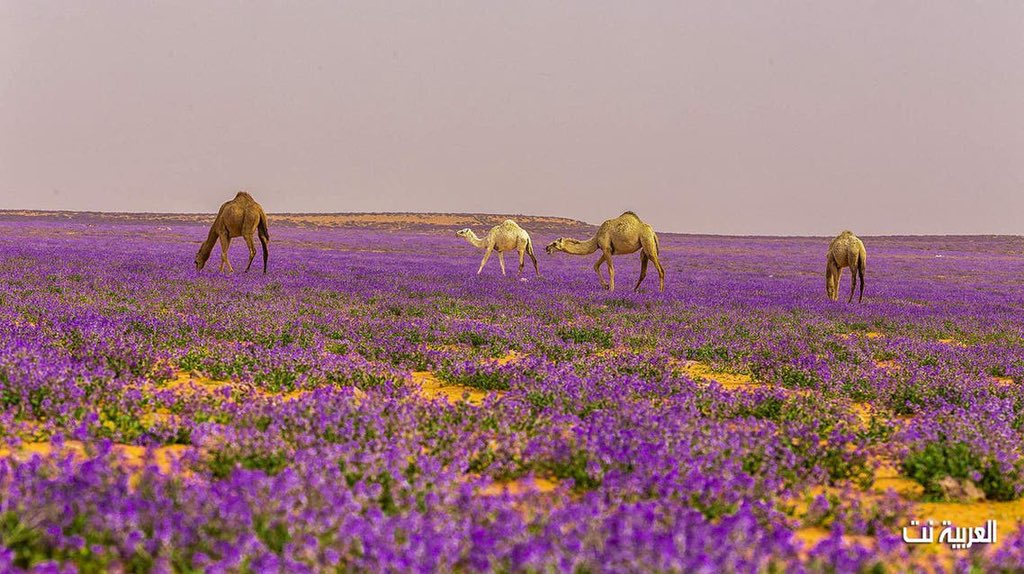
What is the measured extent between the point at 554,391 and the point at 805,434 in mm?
1945

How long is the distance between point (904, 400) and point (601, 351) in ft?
11.4

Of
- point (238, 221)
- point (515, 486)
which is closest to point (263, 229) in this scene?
point (238, 221)

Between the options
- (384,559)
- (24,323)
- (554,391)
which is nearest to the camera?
(384,559)

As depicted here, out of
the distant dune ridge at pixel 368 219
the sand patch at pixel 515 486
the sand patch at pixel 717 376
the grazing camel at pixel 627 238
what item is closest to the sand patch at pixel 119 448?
the sand patch at pixel 515 486

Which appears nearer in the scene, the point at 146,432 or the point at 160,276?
the point at 146,432

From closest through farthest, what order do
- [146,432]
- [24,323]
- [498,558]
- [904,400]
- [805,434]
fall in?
[498,558] → [146,432] → [805,434] → [904,400] → [24,323]

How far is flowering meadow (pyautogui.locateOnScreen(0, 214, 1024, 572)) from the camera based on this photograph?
2.38m

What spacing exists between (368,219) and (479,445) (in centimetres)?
9850

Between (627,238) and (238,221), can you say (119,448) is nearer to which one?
(238,221)

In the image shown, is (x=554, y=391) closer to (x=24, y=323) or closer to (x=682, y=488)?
(x=682, y=488)

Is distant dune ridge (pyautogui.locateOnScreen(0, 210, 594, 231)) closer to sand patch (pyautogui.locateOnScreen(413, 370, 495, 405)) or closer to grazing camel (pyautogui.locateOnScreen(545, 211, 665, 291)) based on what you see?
grazing camel (pyautogui.locateOnScreen(545, 211, 665, 291))

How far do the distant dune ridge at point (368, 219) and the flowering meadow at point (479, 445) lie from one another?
81490 mm

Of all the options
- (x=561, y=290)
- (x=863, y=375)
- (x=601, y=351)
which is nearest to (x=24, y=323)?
(x=601, y=351)

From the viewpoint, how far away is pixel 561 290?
661 inches
